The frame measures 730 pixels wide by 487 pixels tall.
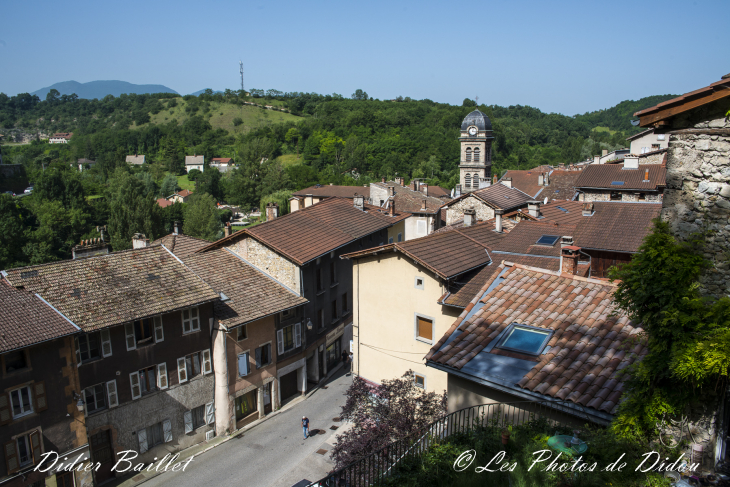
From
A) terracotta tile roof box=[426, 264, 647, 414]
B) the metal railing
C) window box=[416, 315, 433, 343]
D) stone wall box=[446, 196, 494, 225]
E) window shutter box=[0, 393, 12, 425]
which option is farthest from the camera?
stone wall box=[446, 196, 494, 225]

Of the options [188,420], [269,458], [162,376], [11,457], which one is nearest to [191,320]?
[162,376]

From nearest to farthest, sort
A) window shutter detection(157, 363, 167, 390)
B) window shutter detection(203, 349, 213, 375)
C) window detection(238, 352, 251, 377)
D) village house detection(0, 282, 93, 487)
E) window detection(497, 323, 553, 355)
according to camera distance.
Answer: window detection(497, 323, 553, 355) → village house detection(0, 282, 93, 487) → window shutter detection(157, 363, 167, 390) → window shutter detection(203, 349, 213, 375) → window detection(238, 352, 251, 377)

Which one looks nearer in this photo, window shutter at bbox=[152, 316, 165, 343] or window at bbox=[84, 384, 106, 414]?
window at bbox=[84, 384, 106, 414]

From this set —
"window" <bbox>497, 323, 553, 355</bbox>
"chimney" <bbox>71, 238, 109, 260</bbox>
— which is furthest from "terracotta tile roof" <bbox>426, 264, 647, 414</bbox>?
"chimney" <bbox>71, 238, 109, 260</bbox>

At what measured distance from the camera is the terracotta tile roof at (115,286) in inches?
682

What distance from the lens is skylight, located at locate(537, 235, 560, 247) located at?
762 inches

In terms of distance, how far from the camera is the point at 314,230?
27.8 m

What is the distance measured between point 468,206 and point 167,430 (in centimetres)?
2393

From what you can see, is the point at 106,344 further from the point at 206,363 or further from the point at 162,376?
the point at 206,363

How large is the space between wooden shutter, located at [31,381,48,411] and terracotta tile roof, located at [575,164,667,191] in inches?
1293

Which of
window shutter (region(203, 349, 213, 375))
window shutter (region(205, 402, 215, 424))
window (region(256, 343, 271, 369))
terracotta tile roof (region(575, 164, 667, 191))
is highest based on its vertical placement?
terracotta tile roof (region(575, 164, 667, 191))

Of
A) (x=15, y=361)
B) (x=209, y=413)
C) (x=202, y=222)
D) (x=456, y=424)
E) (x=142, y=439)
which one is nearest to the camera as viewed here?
(x=456, y=424)

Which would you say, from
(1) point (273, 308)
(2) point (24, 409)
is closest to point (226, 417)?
(1) point (273, 308)

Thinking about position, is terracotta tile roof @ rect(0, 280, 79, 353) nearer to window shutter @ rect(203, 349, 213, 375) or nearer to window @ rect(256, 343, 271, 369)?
window shutter @ rect(203, 349, 213, 375)
